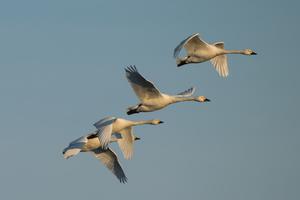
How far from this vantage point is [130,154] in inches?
1601

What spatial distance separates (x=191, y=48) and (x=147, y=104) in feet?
13.9

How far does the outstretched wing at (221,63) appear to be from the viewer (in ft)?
141

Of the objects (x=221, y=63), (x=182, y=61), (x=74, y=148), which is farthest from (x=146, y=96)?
(x=221, y=63)

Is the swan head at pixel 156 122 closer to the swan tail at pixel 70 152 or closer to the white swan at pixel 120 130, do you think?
the white swan at pixel 120 130

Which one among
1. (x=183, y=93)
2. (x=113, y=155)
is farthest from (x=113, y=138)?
(x=183, y=93)

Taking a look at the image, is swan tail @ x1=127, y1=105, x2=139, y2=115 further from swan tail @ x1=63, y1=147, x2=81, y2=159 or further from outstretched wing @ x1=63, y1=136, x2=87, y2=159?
swan tail @ x1=63, y1=147, x2=81, y2=159

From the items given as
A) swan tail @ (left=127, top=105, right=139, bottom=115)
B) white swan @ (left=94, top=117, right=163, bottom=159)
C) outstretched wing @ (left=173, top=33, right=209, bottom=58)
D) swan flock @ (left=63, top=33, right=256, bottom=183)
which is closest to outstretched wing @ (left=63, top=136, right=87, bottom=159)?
swan flock @ (left=63, top=33, right=256, bottom=183)

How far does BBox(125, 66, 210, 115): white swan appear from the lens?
114ft

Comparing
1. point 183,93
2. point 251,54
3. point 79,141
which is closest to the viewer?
point 79,141

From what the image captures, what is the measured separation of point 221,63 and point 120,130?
7120 mm

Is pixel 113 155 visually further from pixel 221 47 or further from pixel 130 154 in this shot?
pixel 221 47

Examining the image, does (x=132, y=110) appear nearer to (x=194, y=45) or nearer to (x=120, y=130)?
(x=120, y=130)

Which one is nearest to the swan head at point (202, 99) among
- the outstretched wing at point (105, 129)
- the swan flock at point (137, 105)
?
the swan flock at point (137, 105)

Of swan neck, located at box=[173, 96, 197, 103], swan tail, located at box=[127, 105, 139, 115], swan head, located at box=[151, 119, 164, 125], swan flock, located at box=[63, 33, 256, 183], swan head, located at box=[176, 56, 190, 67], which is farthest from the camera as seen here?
swan head, located at box=[151, 119, 164, 125]
